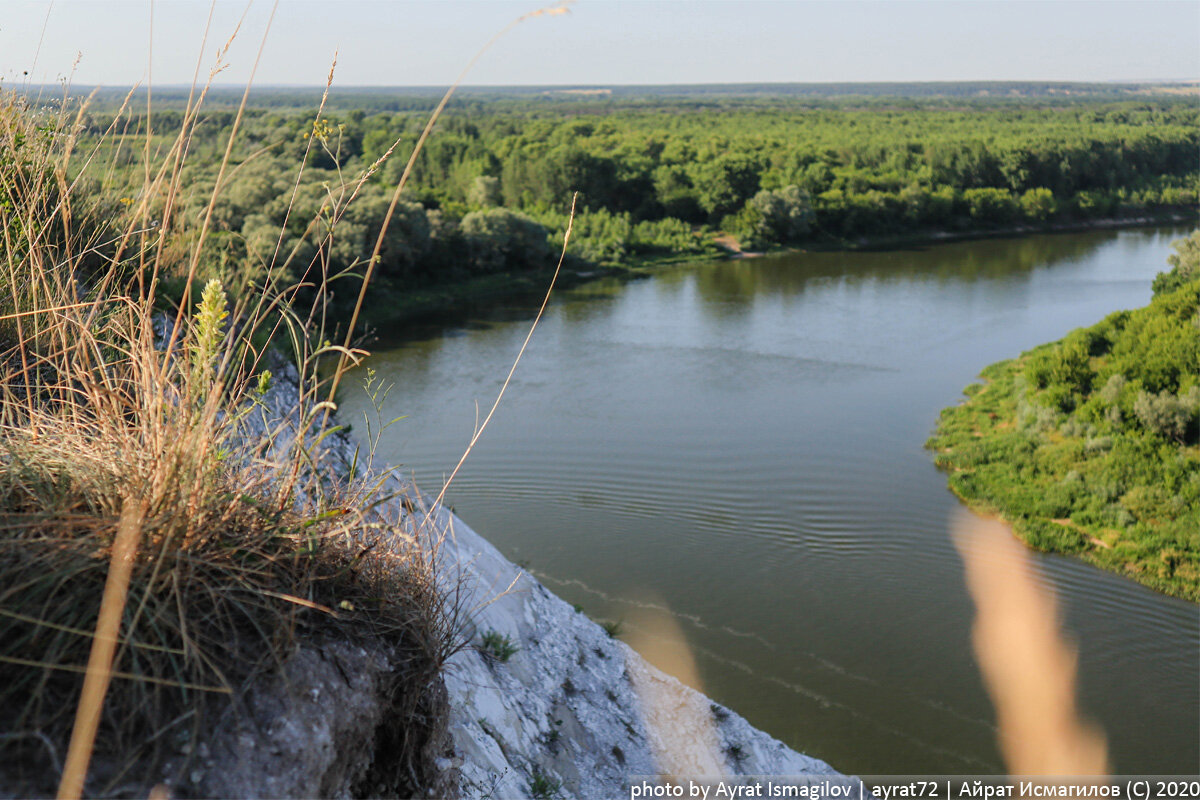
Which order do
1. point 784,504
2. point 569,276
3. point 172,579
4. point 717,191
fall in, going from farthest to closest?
point 717,191
point 569,276
point 784,504
point 172,579

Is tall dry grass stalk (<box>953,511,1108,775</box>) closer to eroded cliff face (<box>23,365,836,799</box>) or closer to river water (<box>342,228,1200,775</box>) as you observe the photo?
river water (<box>342,228,1200,775</box>)

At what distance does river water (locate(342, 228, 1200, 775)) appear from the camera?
749 centimetres

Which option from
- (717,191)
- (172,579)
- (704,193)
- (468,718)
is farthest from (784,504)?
(704,193)

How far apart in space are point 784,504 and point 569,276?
18142mm

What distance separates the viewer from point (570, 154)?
3781 centimetres

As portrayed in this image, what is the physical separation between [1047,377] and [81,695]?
51.9ft

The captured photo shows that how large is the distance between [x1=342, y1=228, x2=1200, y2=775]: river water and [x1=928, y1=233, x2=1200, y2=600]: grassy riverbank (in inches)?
19.4

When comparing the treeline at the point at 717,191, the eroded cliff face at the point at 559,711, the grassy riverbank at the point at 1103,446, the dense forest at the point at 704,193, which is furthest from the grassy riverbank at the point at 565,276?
the eroded cliff face at the point at 559,711

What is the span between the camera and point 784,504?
1127 cm

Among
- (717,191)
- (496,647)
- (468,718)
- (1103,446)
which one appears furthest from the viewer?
(717,191)

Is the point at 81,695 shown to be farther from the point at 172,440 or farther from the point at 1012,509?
the point at 1012,509

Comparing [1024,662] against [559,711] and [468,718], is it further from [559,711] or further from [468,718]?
[468,718]

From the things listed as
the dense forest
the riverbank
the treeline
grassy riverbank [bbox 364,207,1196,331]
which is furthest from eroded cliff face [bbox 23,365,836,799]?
the treeline

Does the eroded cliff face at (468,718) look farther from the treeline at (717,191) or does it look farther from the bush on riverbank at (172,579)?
the treeline at (717,191)
